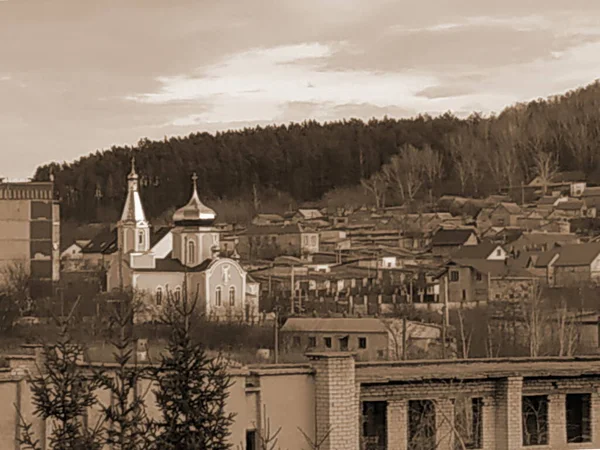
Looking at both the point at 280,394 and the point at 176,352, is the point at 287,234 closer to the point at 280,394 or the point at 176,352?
the point at 280,394

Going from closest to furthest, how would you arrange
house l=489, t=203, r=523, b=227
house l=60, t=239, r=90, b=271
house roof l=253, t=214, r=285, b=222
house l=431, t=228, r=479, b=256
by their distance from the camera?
house l=60, t=239, r=90, b=271, house l=431, t=228, r=479, b=256, house roof l=253, t=214, r=285, b=222, house l=489, t=203, r=523, b=227

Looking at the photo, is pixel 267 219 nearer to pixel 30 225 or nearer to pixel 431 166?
pixel 431 166

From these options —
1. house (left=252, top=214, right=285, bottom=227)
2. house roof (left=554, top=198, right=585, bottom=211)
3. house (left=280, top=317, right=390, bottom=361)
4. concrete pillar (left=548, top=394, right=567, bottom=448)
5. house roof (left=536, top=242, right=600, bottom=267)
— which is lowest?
house (left=280, top=317, right=390, bottom=361)

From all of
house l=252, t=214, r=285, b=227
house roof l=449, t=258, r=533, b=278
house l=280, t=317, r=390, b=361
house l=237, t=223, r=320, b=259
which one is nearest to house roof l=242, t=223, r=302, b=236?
house l=237, t=223, r=320, b=259

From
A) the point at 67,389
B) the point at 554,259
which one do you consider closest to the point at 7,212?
the point at 554,259

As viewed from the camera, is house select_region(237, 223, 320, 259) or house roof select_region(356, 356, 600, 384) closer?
house roof select_region(356, 356, 600, 384)

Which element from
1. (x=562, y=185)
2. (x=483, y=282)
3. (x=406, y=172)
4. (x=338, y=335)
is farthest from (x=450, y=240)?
(x=338, y=335)

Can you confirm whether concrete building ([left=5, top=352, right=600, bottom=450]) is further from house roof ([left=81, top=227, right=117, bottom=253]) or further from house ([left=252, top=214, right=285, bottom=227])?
house ([left=252, top=214, right=285, bottom=227])
